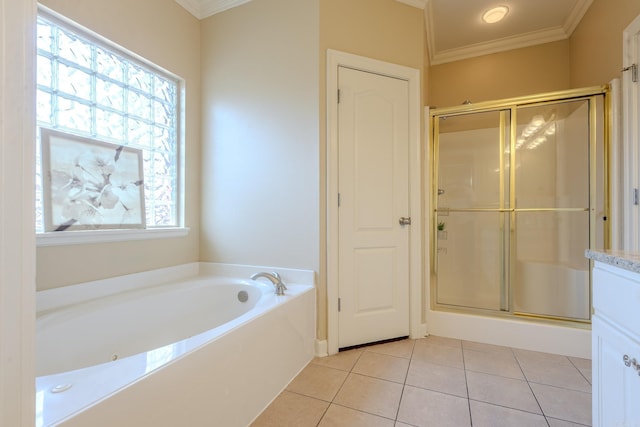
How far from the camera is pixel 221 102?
87.7 inches

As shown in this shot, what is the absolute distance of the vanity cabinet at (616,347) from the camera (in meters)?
0.76

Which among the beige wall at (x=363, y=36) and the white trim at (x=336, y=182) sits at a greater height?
the beige wall at (x=363, y=36)

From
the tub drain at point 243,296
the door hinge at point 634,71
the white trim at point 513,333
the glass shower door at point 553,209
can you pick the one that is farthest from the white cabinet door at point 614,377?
the tub drain at point 243,296

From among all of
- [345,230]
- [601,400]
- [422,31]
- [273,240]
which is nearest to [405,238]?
[345,230]

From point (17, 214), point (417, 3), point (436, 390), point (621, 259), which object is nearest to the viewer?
point (17, 214)

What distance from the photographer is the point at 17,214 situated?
0.43 metres

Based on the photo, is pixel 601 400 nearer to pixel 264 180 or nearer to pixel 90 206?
pixel 264 180

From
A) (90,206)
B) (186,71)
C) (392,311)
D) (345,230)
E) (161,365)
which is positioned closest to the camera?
(161,365)

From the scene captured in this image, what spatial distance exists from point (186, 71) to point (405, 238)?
7.05 ft

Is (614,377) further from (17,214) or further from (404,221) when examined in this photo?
(17,214)

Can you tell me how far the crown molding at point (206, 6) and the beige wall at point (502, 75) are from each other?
1.91 m

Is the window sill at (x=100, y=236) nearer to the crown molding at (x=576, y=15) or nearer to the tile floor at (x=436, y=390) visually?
the tile floor at (x=436, y=390)

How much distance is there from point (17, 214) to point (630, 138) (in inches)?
107

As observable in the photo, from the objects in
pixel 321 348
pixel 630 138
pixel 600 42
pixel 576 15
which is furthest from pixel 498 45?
pixel 321 348
